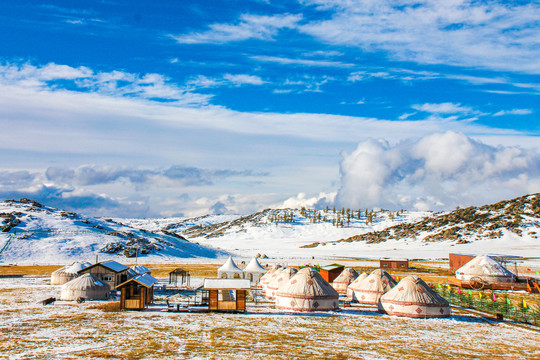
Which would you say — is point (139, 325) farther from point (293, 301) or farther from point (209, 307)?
point (293, 301)

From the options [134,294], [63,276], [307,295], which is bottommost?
[307,295]

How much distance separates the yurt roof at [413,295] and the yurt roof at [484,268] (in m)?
27.0

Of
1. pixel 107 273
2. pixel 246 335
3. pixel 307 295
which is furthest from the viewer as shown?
pixel 107 273

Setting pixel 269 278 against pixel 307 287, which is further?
pixel 269 278

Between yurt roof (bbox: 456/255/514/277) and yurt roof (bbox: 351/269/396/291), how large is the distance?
21565 millimetres

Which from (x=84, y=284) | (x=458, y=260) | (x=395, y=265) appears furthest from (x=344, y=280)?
(x=395, y=265)

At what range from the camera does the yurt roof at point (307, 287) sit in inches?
1634

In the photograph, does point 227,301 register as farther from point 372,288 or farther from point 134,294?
point 372,288

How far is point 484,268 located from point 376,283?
2419 cm

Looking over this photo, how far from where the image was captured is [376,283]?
48219 mm

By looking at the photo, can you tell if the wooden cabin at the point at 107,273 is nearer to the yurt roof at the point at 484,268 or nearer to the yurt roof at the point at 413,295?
the yurt roof at the point at 413,295

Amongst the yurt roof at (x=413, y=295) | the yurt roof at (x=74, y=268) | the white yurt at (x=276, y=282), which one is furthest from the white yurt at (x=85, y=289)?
the yurt roof at (x=413, y=295)

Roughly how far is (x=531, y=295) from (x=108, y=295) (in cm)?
5138

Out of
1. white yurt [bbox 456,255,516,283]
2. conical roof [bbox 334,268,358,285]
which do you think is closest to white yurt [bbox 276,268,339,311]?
conical roof [bbox 334,268,358,285]
